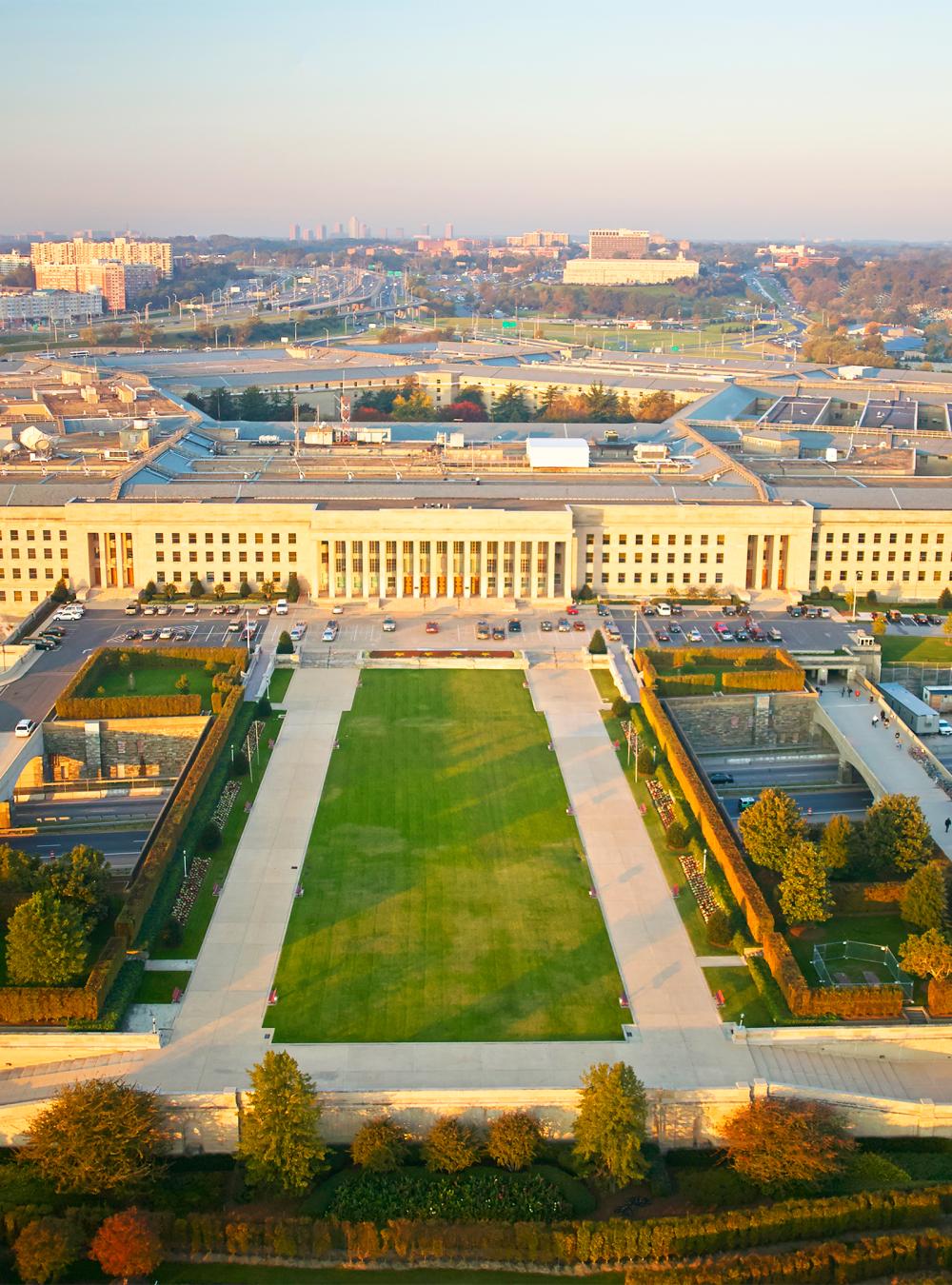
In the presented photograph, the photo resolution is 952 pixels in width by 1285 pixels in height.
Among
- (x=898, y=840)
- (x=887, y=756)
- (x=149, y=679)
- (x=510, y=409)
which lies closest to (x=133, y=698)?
(x=149, y=679)

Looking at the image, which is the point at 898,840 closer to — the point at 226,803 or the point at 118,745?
the point at 226,803

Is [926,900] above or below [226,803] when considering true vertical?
above

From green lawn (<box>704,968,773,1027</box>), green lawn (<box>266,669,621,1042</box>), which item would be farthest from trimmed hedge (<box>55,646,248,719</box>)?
green lawn (<box>704,968,773,1027</box>)

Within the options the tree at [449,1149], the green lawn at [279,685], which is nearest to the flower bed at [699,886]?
the tree at [449,1149]

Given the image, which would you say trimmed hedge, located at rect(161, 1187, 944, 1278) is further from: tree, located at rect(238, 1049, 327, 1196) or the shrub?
the shrub

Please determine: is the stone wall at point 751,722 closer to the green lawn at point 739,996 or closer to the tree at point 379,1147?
the green lawn at point 739,996

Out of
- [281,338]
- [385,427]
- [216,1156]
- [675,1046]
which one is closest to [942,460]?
[385,427]
